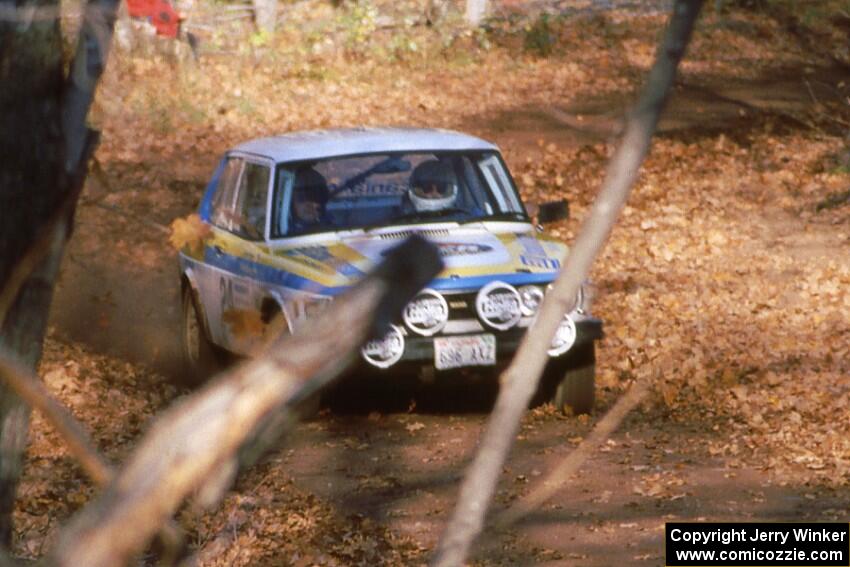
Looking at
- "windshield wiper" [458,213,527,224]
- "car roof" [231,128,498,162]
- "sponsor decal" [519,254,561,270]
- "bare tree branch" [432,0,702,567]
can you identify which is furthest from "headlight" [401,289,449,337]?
"bare tree branch" [432,0,702,567]

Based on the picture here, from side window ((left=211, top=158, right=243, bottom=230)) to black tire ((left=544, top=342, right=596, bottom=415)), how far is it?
2278mm

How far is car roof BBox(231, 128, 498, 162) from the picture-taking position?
9.35m

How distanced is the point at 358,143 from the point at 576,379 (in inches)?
77.3

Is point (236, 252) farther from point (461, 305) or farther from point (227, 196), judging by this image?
point (461, 305)

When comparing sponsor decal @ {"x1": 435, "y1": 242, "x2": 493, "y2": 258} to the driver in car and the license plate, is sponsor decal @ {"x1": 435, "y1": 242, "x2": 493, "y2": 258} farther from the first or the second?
the driver in car

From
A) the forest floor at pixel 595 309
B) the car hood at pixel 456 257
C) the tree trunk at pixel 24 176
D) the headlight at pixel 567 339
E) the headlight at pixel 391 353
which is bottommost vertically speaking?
the forest floor at pixel 595 309

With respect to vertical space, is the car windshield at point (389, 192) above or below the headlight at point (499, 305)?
above

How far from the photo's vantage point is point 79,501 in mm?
7602

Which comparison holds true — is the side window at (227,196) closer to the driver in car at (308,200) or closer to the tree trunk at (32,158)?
the driver in car at (308,200)

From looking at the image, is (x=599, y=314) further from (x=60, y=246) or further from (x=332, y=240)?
(x=60, y=246)

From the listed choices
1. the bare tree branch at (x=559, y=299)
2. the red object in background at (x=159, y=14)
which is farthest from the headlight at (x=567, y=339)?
the red object in background at (x=159, y=14)

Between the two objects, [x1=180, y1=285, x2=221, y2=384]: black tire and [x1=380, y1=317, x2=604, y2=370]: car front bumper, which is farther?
[x1=180, y1=285, x2=221, y2=384]: black tire

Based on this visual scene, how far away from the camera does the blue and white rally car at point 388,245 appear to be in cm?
827

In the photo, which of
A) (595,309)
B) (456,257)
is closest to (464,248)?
(456,257)
